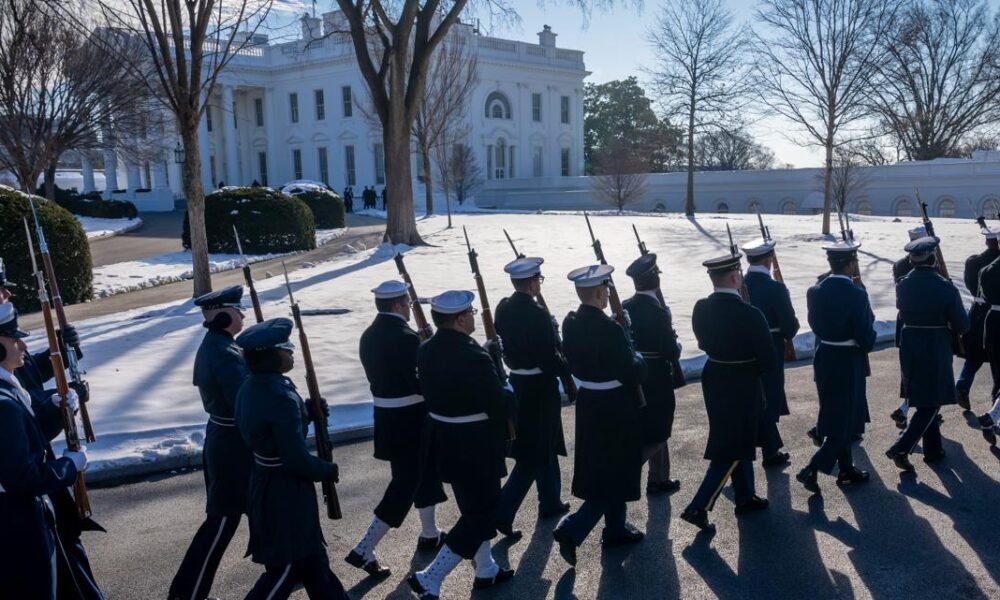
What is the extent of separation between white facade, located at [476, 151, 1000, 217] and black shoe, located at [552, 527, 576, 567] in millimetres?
33434

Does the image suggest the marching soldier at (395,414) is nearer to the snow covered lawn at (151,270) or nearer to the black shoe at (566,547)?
the black shoe at (566,547)

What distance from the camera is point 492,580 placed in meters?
5.22

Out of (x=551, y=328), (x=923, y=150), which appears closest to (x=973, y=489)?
(x=551, y=328)

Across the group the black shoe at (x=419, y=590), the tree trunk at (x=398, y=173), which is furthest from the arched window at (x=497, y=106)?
the black shoe at (x=419, y=590)

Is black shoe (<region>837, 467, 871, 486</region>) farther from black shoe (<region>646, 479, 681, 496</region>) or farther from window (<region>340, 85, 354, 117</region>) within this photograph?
window (<region>340, 85, 354, 117</region>)

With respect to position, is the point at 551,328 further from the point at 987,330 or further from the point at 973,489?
the point at 987,330

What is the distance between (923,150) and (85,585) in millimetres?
56829

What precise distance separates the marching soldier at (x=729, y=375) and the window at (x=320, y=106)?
5548 centimetres

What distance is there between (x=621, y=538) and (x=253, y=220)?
1762 cm

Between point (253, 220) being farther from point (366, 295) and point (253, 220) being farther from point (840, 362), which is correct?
point (840, 362)

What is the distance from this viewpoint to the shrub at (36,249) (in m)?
13.9

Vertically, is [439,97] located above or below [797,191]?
above

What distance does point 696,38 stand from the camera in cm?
3647

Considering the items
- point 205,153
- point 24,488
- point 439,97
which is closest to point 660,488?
point 24,488
